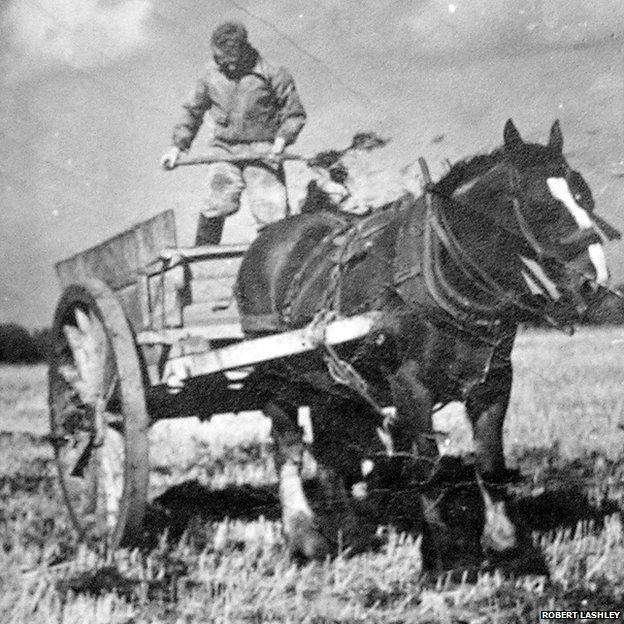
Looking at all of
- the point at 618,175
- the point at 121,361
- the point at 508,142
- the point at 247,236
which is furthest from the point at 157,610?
the point at 247,236

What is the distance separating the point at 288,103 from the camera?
4.15 m

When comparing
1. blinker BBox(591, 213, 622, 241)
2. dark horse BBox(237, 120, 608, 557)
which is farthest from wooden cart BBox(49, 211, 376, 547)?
blinker BBox(591, 213, 622, 241)

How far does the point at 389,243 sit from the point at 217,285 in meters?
1.13

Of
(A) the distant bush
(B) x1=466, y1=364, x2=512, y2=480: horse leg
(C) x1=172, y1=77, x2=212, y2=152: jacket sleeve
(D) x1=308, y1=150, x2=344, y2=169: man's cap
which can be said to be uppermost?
(C) x1=172, y1=77, x2=212, y2=152: jacket sleeve

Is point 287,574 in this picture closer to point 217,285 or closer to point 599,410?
point 217,285

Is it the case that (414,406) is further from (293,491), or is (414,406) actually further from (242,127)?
(242,127)

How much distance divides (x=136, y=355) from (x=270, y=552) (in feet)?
2.84

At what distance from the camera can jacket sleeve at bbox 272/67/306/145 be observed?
4.13 metres

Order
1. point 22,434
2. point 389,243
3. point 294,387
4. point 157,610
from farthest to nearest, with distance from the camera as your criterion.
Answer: point 22,434, point 294,387, point 389,243, point 157,610

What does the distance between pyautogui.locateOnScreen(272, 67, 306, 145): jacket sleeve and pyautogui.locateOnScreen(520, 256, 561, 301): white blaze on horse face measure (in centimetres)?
155

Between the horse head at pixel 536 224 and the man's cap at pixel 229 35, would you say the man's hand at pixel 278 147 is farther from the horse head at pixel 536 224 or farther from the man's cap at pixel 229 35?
the horse head at pixel 536 224

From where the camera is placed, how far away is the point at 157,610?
2678 millimetres

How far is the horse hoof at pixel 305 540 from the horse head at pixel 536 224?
3.89 ft

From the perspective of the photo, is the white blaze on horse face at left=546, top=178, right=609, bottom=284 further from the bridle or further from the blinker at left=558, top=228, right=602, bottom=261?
the bridle
